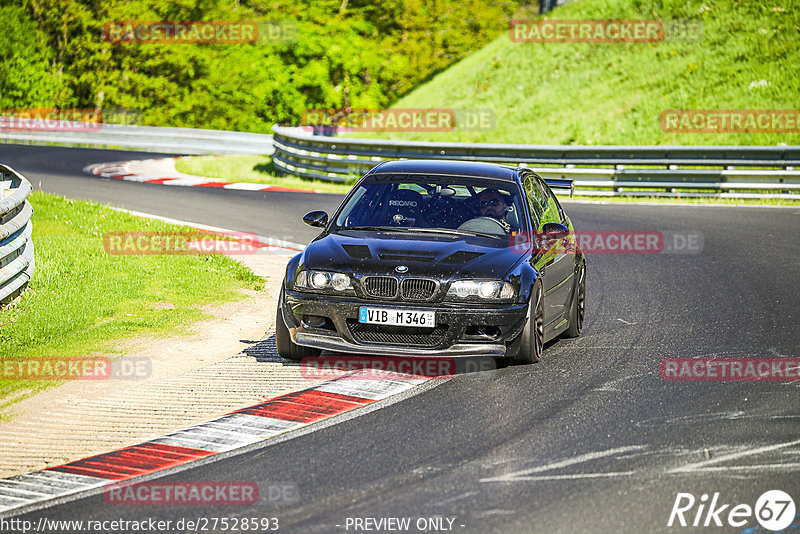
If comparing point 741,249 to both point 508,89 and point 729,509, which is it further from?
point 508,89

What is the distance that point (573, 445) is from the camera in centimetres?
611

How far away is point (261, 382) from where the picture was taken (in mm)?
7707

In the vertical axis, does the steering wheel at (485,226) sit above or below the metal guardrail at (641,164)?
above

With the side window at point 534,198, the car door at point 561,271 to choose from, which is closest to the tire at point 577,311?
the car door at point 561,271

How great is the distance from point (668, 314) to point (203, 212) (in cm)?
1029

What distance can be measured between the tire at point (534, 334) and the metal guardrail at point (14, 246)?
4.63 m

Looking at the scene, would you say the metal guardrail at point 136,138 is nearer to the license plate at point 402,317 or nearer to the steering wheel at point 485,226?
the steering wheel at point 485,226

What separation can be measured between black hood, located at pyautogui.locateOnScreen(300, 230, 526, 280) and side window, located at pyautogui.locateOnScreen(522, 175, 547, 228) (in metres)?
0.64

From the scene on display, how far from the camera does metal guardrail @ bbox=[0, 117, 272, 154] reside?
121 feet

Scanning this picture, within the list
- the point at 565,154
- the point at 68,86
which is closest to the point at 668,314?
the point at 565,154

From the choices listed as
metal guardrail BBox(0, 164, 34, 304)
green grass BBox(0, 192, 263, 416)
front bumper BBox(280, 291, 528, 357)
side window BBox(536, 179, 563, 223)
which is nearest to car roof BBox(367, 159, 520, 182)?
side window BBox(536, 179, 563, 223)

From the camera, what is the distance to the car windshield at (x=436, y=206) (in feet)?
29.0

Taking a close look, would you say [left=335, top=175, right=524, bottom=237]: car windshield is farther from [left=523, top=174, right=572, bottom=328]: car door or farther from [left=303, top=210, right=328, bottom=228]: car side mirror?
[left=523, top=174, right=572, bottom=328]: car door

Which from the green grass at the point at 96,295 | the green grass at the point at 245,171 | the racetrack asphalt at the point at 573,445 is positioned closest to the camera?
the racetrack asphalt at the point at 573,445
